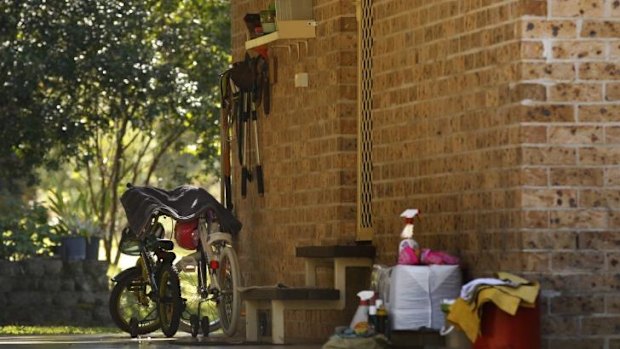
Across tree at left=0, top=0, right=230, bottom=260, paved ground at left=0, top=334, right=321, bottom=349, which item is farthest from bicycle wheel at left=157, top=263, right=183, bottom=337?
tree at left=0, top=0, right=230, bottom=260

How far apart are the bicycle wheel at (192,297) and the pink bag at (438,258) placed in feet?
10.8

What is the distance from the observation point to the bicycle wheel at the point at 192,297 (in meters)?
13.4

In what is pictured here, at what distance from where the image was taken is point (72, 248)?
2167 cm

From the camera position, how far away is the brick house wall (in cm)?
953

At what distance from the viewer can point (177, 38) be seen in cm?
2261

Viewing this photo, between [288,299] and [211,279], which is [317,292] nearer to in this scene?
[288,299]

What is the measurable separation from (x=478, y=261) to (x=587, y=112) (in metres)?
1.11

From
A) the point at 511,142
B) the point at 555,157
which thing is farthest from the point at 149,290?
the point at 555,157

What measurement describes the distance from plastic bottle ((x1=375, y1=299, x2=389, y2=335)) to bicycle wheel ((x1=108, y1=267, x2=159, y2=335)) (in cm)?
340

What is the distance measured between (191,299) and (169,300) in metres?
0.54

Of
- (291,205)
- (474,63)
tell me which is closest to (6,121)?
(291,205)

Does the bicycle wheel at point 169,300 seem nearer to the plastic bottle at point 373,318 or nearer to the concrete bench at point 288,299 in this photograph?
the concrete bench at point 288,299

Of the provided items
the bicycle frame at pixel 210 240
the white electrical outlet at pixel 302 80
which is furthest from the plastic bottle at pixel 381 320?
the white electrical outlet at pixel 302 80

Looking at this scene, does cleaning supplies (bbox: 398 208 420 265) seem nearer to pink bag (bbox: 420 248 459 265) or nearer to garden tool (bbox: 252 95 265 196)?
pink bag (bbox: 420 248 459 265)
